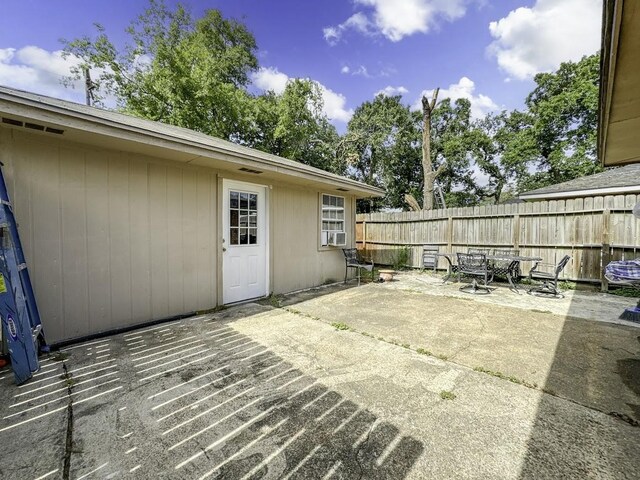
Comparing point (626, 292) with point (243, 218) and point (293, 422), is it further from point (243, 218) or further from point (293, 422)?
point (243, 218)

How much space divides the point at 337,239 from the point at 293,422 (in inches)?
211

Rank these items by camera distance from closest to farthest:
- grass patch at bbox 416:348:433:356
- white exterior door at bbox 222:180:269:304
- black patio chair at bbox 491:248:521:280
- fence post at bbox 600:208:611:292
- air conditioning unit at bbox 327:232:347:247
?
grass patch at bbox 416:348:433:356, white exterior door at bbox 222:180:269:304, fence post at bbox 600:208:611:292, black patio chair at bbox 491:248:521:280, air conditioning unit at bbox 327:232:347:247

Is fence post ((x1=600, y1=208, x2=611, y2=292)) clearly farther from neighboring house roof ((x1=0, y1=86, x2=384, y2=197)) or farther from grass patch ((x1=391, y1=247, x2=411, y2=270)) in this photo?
neighboring house roof ((x1=0, y1=86, x2=384, y2=197))

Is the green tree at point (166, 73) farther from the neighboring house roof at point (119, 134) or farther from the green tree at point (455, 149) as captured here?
the green tree at point (455, 149)

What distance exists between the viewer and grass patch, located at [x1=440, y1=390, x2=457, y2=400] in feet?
6.99

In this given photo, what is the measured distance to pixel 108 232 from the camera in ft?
11.4

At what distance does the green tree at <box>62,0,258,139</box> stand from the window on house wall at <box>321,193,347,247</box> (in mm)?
11687

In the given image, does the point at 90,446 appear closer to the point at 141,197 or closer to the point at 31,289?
the point at 31,289

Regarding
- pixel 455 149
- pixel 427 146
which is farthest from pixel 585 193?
Answer: pixel 455 149

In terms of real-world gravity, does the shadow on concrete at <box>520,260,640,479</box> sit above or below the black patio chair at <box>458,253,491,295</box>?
below

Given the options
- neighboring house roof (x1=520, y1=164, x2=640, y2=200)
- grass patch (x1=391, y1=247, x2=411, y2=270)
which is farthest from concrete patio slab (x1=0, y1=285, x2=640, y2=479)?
neighboring house roof (x1=520, y1=164, x2=640, y2=200)

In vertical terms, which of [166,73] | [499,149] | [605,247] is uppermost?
[166,73]

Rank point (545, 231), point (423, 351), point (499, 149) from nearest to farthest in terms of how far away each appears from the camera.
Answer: point (423, 351) → point (545, 231) → point (499, 149)

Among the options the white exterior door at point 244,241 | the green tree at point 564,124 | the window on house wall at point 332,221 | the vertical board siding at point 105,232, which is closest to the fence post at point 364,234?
the window on house wall at point 332,221
